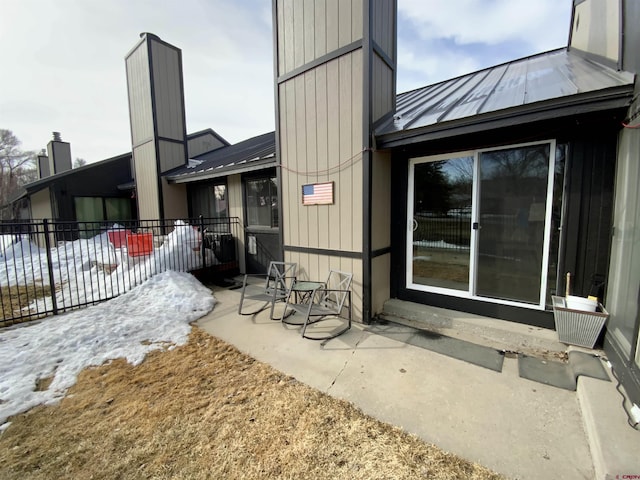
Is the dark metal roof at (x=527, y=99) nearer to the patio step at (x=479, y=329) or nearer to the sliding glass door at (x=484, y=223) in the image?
the sliding glass door at (x=484, y=223)

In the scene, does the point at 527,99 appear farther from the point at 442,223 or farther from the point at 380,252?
the point at 380,252

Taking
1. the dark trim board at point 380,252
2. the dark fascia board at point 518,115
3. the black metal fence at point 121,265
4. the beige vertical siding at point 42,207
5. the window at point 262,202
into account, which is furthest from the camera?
the beige vertical siding at point 42,207

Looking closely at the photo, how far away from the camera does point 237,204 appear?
6129mm

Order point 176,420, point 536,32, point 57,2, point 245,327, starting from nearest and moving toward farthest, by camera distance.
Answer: point 176,420 → point 245,327 → point 57,2 → point 536,32

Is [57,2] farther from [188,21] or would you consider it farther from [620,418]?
[620,418]

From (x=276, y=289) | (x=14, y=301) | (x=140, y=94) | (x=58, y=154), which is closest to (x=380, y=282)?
(x=276, y=289)

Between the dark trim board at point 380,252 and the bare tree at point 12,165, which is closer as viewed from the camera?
the dark trim board at point 380,252

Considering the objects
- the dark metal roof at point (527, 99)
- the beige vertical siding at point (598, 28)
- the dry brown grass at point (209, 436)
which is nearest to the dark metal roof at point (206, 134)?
the dark metal roof at point (527, 99)

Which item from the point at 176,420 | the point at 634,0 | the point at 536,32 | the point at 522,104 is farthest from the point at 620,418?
the point at 536,32

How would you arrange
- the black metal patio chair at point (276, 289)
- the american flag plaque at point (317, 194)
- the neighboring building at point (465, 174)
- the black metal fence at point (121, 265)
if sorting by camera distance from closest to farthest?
1. the neighboring building at point (465, 174)
2. the american flag plaque at point (317, 194)
3. the black metal patio chair at point (276, 289)
4. the black metal fence at point (121, 265)

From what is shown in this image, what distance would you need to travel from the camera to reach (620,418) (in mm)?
1598

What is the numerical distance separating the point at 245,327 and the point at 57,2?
523 cm

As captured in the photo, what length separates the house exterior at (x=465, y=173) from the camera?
2346mm

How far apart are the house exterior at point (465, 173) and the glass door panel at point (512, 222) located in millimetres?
13
